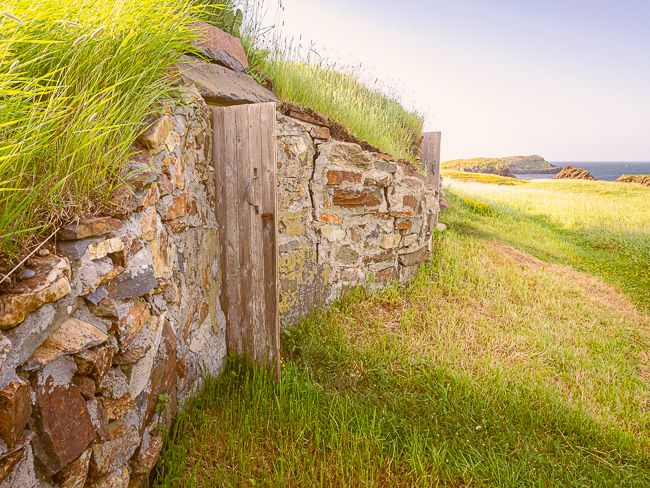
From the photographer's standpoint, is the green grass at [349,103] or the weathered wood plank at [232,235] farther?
the green grass at [349,103]

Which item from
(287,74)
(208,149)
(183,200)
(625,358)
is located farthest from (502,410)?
(287,74)

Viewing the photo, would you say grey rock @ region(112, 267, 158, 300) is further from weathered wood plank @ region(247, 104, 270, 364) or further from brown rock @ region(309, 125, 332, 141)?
brown rock @ region(309, 125, 332, 141)

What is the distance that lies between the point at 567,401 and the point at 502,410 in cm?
57

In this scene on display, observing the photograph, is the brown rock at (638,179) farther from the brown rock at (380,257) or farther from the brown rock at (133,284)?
the brown rock at (133,284)

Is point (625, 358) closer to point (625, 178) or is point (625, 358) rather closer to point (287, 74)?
point (287, 74)

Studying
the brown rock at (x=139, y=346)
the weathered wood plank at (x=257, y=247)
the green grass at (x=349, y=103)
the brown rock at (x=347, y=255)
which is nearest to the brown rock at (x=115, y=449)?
the brown rock at (x=139, y=346)

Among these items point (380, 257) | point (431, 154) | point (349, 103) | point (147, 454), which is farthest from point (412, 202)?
point (147, 454)

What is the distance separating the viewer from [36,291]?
142 centimetres

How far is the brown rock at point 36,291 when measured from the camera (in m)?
1.34

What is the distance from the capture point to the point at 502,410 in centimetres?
312

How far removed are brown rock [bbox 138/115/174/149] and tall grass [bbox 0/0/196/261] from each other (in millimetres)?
77

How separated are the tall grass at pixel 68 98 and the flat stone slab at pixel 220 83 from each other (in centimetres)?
45

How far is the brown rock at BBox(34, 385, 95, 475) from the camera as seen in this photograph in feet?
4.80

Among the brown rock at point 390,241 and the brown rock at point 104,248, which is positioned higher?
the brown rock at point 104,248
